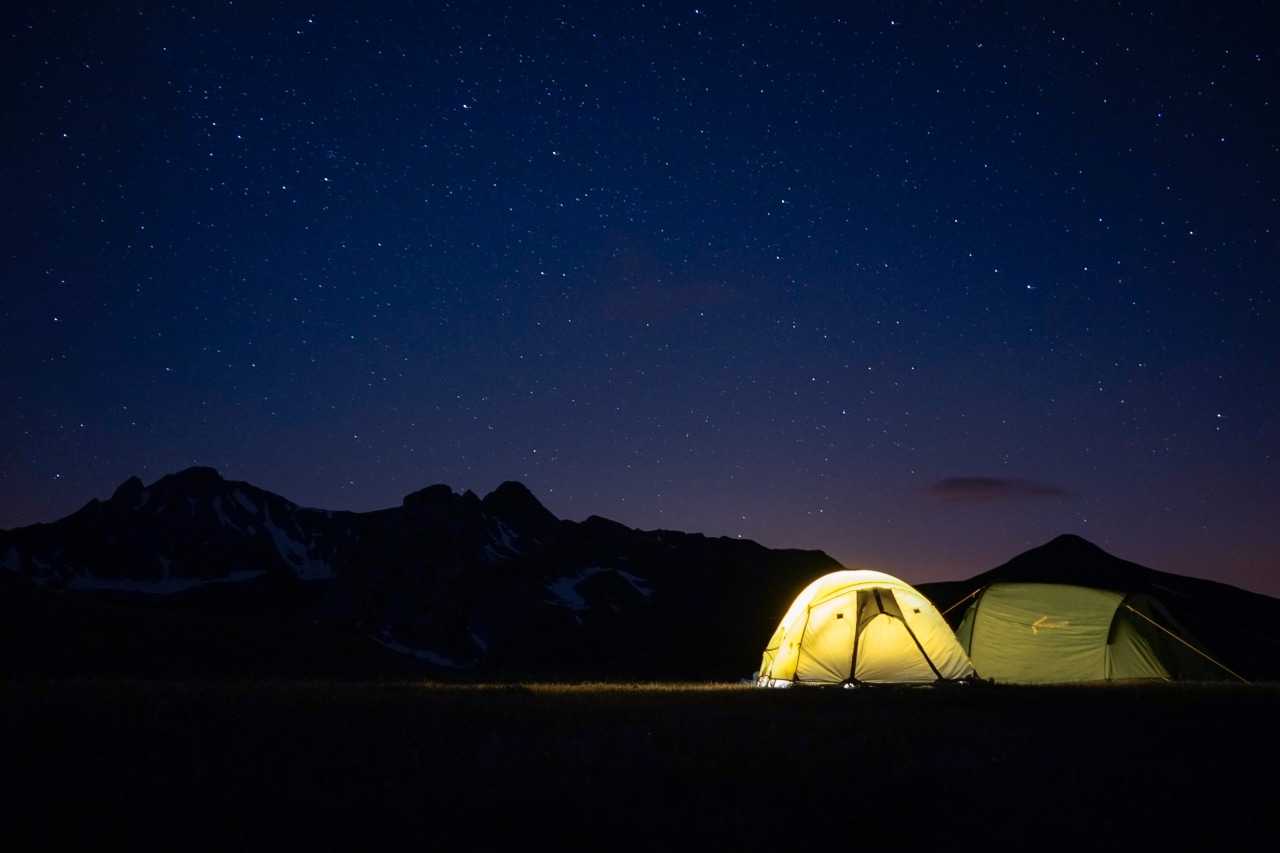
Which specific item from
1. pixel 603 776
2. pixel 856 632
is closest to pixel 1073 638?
pixel 856 632

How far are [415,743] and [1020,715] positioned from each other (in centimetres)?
701

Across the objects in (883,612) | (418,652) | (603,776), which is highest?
(883,612)

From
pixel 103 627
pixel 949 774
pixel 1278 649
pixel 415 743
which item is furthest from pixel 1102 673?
pixel 103 627

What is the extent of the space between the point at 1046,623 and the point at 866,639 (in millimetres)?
4918

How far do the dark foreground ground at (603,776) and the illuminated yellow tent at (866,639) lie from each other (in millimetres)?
8642

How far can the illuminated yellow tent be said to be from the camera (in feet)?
60.0

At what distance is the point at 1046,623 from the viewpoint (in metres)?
20.4

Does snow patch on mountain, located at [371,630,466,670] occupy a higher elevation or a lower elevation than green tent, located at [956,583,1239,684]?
lower

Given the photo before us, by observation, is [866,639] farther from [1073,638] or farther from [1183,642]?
[1183,642]

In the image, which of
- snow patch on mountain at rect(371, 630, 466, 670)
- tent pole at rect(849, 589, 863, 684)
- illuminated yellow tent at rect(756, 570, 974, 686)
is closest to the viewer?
tent pole at rect(849, 589, 863, 684)

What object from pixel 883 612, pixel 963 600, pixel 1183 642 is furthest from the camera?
pixel 963 600

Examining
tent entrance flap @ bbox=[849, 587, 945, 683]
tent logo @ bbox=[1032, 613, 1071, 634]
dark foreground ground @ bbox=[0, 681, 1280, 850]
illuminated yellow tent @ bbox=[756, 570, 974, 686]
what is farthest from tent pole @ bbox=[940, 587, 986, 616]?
dark foreground ground @ bbox=[0, 681, 1280, 850]

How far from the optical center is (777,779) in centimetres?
614

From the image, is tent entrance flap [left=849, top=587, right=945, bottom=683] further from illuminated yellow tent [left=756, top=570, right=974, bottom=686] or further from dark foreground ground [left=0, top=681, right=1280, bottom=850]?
dark foreground ground [left=0, top=681, right=1280, bottom=850]
